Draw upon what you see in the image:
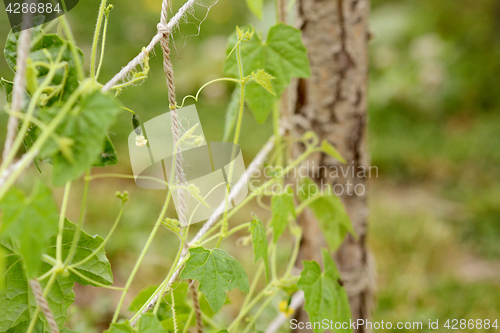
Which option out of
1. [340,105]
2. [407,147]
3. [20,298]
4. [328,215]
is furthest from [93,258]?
[407,147]

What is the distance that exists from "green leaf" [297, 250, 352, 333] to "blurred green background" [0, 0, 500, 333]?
535mm

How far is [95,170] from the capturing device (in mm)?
2352

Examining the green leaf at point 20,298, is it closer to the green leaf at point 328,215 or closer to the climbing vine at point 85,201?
the climbing vine at point 85,201

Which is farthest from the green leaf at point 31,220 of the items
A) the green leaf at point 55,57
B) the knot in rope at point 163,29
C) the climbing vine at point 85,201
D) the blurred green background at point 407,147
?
the blurred green background at point 407,147

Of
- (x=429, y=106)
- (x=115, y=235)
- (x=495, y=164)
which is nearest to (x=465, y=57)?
(x=429, y=106)

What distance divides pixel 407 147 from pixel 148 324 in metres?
2.41

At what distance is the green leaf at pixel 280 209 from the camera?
589mm

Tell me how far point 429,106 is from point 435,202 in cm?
97

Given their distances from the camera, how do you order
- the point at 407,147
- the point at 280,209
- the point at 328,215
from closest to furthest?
the point at 280,209, the point at 328,215, the point at 407,147

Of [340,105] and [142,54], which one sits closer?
[142,54]

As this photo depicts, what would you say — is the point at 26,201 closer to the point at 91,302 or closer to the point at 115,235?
the point at 91,302

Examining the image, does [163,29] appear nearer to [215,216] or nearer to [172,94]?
[172,94]

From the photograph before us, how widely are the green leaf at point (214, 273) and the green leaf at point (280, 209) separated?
0.13 m

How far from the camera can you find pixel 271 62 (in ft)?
2.20
